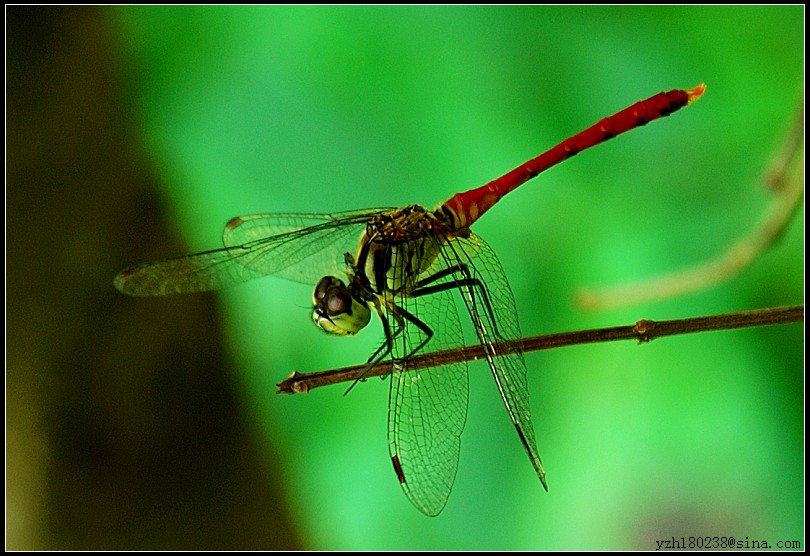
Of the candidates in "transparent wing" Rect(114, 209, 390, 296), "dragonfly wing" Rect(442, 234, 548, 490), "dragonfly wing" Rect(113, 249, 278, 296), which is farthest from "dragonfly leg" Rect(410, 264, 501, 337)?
"dragonfly wing" Rect(113, 249, 278, 296)

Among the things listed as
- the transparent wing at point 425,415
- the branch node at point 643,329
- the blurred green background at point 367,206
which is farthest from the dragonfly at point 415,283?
the blurred green background at point 367,206

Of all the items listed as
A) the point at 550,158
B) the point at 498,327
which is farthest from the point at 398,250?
the point at 550,158

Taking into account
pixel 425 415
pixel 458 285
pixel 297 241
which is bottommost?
pixel 425 415

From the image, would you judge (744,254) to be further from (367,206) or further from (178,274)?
(178,274)

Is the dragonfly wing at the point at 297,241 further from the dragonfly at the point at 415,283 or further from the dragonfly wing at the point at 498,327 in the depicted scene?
the dragonfly wing at the point at 498,327

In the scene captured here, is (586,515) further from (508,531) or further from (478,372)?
(478,372)

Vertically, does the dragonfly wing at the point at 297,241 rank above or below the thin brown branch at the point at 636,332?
above

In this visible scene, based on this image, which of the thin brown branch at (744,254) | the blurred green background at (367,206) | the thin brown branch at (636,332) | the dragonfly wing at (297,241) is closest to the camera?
the thin brown branch at (636,332)
